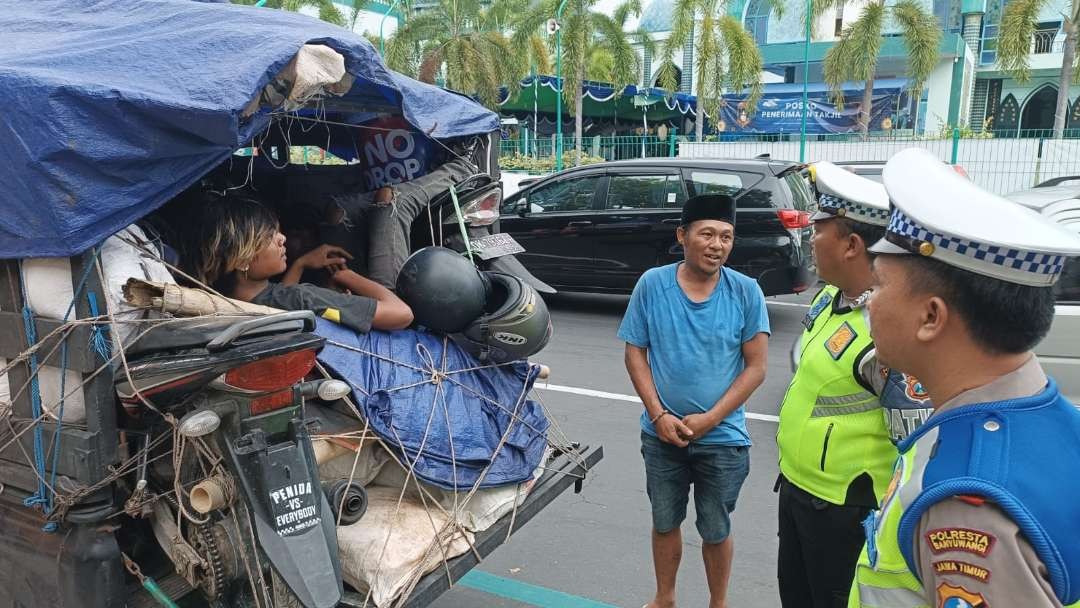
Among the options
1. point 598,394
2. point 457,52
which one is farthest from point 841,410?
point 457,52

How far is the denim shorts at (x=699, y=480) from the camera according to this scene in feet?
10.5

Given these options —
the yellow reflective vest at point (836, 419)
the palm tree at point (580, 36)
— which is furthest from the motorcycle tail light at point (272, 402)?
the palm tree at point (580, 36)

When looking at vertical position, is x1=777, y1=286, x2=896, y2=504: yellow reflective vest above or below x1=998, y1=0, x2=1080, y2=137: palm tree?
below

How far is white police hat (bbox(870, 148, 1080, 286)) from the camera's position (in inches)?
51.1

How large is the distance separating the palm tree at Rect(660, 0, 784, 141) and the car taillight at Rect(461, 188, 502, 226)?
67.1ft

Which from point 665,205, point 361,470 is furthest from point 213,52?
point 665,205

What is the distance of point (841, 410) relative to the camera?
2.49m

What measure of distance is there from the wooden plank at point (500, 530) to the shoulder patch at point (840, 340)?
1.13 metres

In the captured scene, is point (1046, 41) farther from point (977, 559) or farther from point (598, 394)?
point (977, 559)

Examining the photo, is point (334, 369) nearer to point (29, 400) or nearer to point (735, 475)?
point (29, 400)

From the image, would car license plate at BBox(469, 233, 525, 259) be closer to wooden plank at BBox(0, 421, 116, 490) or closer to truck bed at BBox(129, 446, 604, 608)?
truck bed at BBox(129, 446, 604, 608)

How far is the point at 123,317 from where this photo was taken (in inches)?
84.6

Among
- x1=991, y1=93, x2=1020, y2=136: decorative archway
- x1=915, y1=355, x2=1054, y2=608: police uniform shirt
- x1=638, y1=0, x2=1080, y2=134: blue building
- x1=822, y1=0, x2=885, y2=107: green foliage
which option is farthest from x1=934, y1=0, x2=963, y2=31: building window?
x1=915, y1=355, x2=1054, y2=608: police uniform shirt

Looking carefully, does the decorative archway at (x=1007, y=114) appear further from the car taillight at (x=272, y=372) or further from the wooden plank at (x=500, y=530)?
the car taillight at (x=272, y=372)
